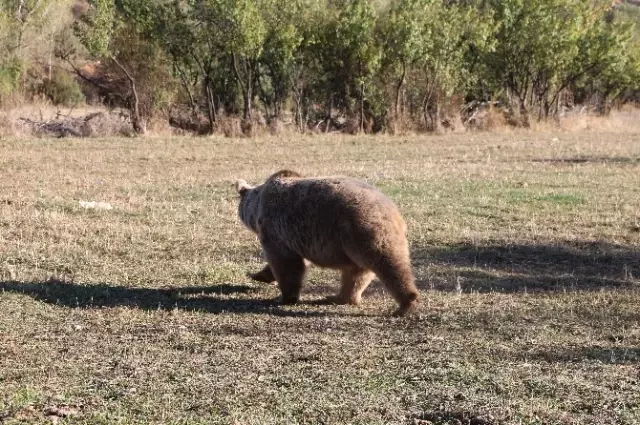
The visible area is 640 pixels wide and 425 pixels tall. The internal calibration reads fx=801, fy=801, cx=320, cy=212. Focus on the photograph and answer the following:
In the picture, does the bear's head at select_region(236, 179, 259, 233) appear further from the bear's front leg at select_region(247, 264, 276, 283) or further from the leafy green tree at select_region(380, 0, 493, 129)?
the leafy green tree at select_region(380, 0, 493, 129)

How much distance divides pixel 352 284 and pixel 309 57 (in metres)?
32.4

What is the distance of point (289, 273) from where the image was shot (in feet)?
31.6

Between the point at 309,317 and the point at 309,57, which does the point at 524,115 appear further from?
the point at 309,317

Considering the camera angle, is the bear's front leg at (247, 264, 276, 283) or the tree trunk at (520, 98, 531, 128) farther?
the tree trunk at (520, 98, 531, 128)

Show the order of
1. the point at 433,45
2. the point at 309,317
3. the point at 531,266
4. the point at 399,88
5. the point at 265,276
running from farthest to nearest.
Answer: the point at 399,88 → the point at 433,45 → the point at 531,266 → the point at 265,276 → the point at 309,317

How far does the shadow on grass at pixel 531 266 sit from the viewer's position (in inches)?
415

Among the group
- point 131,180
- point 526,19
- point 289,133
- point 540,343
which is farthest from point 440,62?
point 540,343

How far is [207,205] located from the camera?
16.2 m

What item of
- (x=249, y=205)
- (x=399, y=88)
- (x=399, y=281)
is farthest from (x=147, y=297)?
(x=399, y=88)

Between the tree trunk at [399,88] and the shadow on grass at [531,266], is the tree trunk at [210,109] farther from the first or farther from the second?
the shadow on grass at [531,266]

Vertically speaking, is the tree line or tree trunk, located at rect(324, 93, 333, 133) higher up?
the tree line

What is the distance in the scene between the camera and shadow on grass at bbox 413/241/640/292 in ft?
34.6

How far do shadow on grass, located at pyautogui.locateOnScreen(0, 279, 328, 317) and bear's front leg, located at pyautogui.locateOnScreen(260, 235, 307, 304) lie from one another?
0.66 ft

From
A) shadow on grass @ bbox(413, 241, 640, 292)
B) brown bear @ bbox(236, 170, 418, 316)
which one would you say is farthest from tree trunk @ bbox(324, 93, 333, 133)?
brown bear @ bbox(236, 170, 418, 316)
